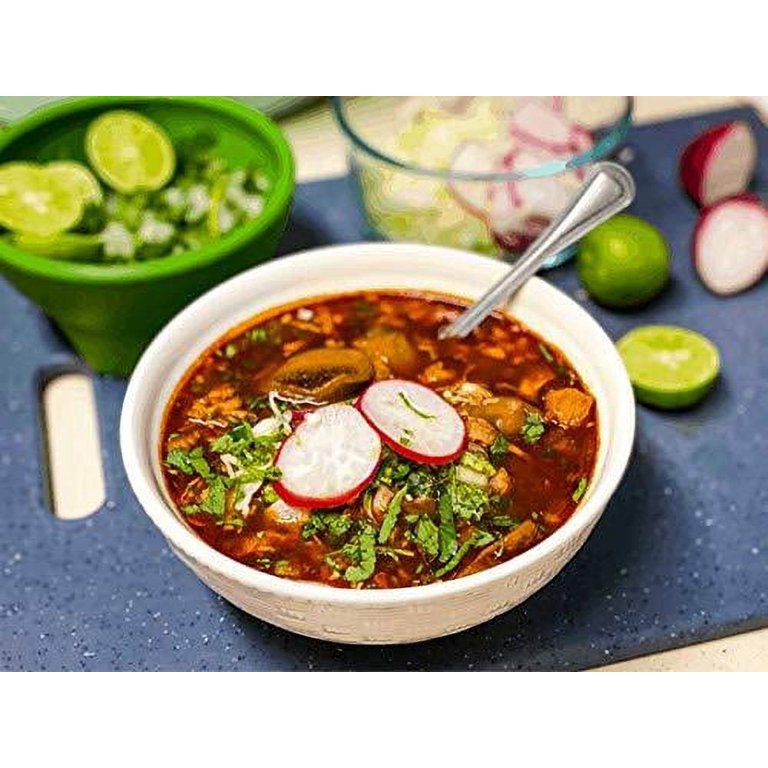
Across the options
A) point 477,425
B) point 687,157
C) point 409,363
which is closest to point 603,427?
point 477,425

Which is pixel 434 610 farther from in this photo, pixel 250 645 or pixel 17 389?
pixel 17 389

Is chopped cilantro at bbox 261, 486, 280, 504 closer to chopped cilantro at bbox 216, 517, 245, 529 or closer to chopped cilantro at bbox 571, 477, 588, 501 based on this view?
chopped cilantro at bbox 216, 517, 245, 529

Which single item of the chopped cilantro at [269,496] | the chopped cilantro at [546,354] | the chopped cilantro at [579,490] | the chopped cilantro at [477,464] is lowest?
the chopped cilantro at [269,496]

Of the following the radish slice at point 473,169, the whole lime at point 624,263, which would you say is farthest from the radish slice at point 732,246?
the radish slice at point 473,169

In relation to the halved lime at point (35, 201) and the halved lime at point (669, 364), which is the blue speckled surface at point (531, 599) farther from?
the halved lime at point (35, 201)

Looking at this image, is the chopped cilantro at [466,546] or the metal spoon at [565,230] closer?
the chopped cilantro at [466,546]

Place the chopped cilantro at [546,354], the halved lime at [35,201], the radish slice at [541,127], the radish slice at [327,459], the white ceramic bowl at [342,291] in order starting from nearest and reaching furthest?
the white ceramic bowl at [342,291]
the radish slice at [327,459]
the chopped cilantro at [546,354]
the halved lime at [35,201]
the radish slice at [541,127]

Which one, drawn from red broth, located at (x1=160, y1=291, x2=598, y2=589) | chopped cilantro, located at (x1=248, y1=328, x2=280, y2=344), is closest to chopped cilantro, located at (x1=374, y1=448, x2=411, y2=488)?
red broth, located at (x1=160, y1=291, x2=598, y2=589)

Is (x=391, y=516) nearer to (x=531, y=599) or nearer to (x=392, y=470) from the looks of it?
(x=392, y=470)
